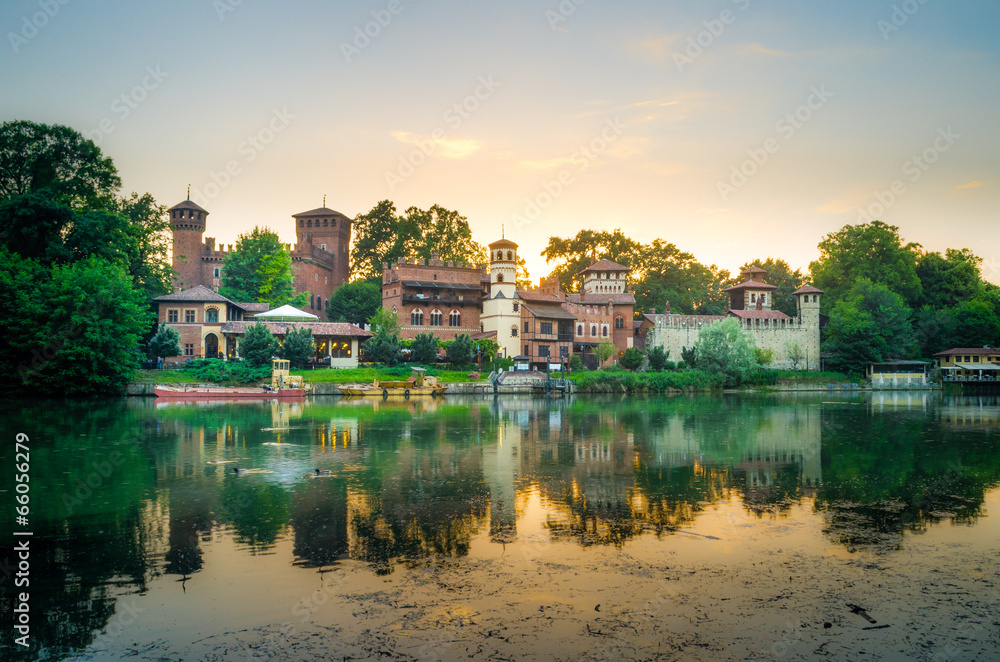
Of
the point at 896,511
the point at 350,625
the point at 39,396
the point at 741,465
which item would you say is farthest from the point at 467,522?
the point at 39,396

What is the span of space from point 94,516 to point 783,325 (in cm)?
6016

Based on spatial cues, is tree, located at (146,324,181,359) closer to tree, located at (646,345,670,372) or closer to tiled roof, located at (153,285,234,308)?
tiled roof, located at (153,285,234,308)

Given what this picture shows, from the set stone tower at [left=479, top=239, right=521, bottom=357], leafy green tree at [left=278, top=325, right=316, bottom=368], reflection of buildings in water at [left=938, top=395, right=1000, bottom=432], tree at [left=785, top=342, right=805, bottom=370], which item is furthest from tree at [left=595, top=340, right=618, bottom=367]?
reflection of buildings in water at [left=938, top=395, right=1000, bottom=432]

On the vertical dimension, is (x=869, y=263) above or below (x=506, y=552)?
above

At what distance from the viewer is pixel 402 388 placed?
133ft

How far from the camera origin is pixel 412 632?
5.55 m

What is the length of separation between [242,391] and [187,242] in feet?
107

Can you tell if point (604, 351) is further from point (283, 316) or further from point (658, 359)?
point (283, 316)

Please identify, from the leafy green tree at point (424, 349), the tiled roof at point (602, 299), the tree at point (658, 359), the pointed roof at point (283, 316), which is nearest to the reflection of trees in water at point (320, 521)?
the leafy green tree at point (424, 349)

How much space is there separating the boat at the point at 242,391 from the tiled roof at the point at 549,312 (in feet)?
66.3

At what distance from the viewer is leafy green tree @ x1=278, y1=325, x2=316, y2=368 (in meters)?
41.6

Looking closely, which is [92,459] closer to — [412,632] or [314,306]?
[412,632]

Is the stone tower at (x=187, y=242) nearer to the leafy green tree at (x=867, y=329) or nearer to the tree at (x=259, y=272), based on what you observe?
the tree at (x=259, y=272)

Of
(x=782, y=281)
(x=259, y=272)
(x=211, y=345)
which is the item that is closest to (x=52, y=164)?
(x=211, y=345)
